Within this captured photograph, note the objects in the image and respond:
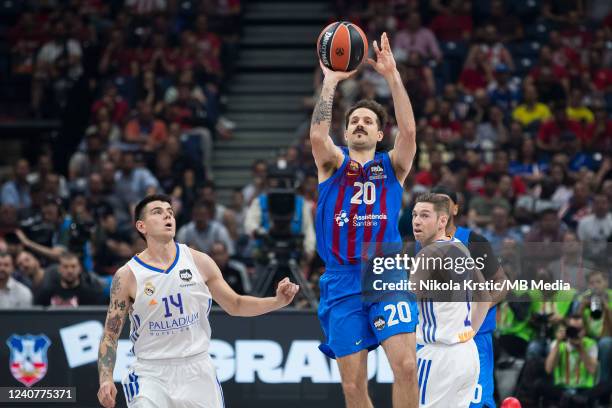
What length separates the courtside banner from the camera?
1180 centimetres

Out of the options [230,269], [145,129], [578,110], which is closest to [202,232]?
[230,269]

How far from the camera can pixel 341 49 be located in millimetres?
8242

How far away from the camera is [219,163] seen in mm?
19375

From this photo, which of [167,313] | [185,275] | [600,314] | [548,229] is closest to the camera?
[167,313]

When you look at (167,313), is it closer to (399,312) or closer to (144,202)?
(144,202)

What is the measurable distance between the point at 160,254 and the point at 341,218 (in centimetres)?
127

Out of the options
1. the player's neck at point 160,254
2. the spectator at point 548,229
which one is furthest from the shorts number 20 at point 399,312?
the spectator at point 548,229

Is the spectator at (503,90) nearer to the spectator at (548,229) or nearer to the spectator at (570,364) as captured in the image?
the spectator at (548,229)

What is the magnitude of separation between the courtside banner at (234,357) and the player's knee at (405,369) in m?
3.79

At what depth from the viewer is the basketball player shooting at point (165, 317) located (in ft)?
25.8

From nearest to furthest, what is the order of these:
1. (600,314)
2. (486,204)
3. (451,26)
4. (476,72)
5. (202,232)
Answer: (600,314)
(202,232)
(486,204)
(476,72)
(451,26)

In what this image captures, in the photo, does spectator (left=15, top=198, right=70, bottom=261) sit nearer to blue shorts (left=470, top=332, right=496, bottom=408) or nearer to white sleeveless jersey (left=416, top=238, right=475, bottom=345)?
blue shorts (left=470, top=332, right=496, bottom=408)

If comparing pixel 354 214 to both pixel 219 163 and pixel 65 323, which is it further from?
pixel 219 163

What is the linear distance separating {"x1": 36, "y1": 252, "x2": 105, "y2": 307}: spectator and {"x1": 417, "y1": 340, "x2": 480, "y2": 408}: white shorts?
5.50m
